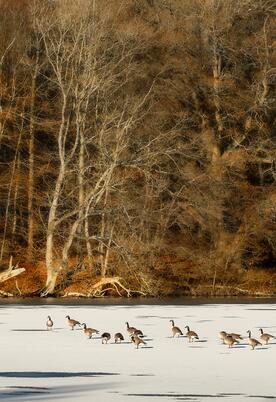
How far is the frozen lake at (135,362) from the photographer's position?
17.1 m

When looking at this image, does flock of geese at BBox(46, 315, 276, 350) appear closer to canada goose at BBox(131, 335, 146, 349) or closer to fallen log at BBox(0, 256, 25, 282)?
canada goose at BBox(131, 335, 146, 349)

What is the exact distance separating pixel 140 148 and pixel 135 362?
82.5ft

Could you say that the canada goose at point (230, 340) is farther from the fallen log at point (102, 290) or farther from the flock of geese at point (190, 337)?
the fallen log at point (102, 290)

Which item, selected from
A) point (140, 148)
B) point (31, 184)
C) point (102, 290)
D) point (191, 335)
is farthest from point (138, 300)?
point (191, 335)

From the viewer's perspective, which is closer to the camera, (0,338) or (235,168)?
(0,338)

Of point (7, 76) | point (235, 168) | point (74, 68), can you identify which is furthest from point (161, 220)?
point (7, 76)

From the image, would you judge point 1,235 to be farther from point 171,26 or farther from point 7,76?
point 171,26

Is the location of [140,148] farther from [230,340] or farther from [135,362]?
[135,362]

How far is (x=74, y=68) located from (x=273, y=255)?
39.6ft

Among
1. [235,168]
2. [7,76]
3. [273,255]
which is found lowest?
[273,255]

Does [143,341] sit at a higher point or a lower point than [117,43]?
lower

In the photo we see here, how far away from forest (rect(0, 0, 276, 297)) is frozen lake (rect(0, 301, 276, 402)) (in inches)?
522

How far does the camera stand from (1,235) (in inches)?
2039

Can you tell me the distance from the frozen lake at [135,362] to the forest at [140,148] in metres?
13.3
